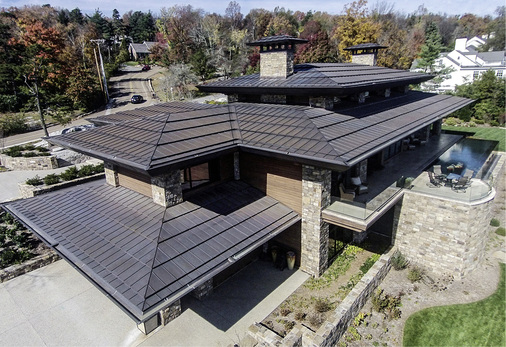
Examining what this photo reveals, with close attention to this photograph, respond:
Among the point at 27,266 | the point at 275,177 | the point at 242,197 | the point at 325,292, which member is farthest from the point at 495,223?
the point at 27,266

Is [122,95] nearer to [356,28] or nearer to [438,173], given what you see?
[356,28]

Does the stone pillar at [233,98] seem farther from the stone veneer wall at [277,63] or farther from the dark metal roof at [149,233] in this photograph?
the dark metal roof at [149,233]

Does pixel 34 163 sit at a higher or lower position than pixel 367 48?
lower

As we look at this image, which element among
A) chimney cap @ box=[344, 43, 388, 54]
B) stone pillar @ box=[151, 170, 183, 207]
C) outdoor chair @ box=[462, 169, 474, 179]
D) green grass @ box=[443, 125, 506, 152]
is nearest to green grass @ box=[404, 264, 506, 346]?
outdoor chair @ box=[462, 169, 474, 179]

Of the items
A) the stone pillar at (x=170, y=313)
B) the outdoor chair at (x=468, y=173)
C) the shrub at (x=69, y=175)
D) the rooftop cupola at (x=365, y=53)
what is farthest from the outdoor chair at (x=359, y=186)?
the shrub at (x=69, y=175)

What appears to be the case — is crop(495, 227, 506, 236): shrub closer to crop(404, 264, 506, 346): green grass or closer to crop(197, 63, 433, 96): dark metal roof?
crop(404, 264, 506, 346): green grass
